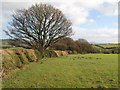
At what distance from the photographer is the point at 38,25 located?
1315cm

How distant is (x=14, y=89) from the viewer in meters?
3.12

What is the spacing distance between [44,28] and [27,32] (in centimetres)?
242

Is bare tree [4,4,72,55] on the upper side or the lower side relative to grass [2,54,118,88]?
upper

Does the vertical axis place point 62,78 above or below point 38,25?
below

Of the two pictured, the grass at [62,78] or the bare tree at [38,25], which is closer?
the grass at [62,78]

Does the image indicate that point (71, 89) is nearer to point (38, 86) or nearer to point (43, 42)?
point (38, 86)

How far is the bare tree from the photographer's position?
12812mm

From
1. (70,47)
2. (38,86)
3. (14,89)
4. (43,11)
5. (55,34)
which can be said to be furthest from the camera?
(70,47)

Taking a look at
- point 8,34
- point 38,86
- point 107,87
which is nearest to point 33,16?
point 8,34

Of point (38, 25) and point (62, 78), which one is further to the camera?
point (38, 25)

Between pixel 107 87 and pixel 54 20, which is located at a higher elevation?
pixel 54 20

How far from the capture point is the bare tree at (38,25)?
1281cm

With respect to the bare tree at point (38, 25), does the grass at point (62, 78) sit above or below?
below

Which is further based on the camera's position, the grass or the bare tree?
the bare tree
